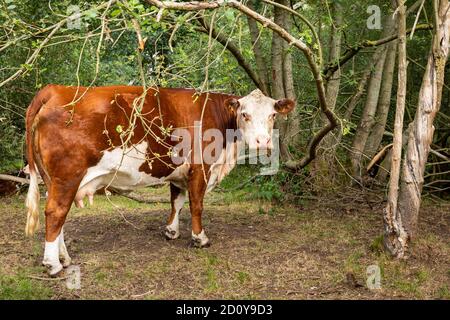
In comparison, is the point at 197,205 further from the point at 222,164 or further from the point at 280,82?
the point at 280,82

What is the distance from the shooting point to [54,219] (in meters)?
6.05

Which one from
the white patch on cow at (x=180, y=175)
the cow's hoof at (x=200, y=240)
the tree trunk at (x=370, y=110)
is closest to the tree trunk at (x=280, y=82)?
the tree trunk at (x=370, y=110)

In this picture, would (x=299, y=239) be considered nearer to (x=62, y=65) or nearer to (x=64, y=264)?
(x=64, y=264)

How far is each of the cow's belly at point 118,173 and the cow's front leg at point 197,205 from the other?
1.29 feet

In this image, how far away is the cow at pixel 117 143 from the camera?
6.08 meters

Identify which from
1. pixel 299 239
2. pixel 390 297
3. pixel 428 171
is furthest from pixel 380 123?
pixel 390 297

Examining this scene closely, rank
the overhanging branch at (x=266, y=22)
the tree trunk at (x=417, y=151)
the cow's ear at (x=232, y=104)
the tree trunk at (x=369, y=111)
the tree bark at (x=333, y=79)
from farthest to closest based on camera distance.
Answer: the tree trunk at (x=369, y=111) → the tree bark at (x=333, y=79) → the cow's ear at (x=232, y=104) → the tree trunk at (x=417, y=151) → the overhanging branch at (x=266, y=22)

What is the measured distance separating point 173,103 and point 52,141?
158cm

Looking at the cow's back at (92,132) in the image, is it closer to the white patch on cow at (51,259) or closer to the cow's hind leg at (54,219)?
the cow's hind leg at (54,219)

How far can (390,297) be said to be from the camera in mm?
5445

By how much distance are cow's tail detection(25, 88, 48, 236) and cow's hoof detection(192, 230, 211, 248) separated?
1.83 metres

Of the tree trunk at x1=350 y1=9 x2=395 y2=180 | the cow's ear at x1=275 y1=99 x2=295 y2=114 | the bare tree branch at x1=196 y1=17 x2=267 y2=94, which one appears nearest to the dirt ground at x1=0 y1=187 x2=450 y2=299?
the tree trunk at x1=350 y1=9 x2=395 y2=180

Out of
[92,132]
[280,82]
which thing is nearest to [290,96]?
[280,82]

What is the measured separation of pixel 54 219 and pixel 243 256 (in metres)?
2.06
